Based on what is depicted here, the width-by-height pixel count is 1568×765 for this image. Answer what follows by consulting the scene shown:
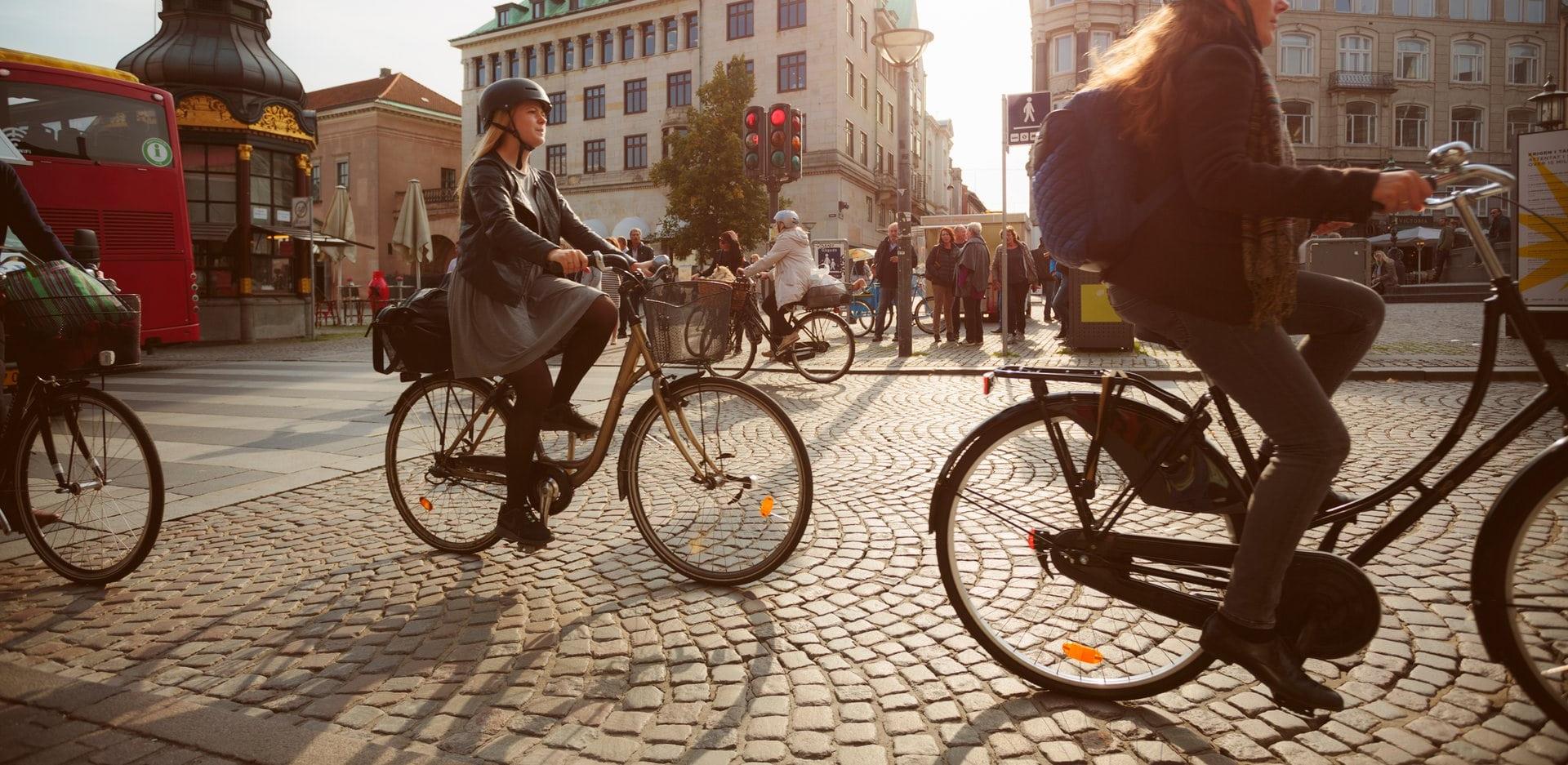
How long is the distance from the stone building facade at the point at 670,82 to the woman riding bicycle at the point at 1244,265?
4409 centimetres

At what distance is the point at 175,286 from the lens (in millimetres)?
13523

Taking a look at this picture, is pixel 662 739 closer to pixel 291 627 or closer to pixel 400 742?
pixel 400 742

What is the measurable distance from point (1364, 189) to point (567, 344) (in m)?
2.57

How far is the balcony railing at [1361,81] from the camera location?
152 ft

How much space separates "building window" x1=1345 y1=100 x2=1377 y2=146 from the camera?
4697 centimetres

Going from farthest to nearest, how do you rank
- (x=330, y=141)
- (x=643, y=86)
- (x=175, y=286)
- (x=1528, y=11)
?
(x=330, y=141) < (x=643, y=86) < (x=1528, y=11) < (x=175, y=286)

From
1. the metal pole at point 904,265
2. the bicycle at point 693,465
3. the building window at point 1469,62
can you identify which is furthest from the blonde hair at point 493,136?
the building window at point 1469,62

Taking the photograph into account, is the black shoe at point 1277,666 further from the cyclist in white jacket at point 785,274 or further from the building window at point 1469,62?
the building window at point 1469,62

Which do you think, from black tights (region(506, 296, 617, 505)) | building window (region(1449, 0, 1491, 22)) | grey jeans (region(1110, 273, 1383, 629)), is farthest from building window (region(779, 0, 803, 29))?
grey jeans (region(1110, 273, 1383, 629))

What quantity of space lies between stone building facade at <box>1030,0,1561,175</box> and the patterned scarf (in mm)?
47426

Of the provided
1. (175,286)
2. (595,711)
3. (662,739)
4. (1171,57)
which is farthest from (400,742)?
(175,286)

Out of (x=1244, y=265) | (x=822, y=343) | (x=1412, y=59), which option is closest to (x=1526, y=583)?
(x=1244, y=265)

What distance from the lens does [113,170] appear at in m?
12.7

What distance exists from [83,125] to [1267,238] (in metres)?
14.4
